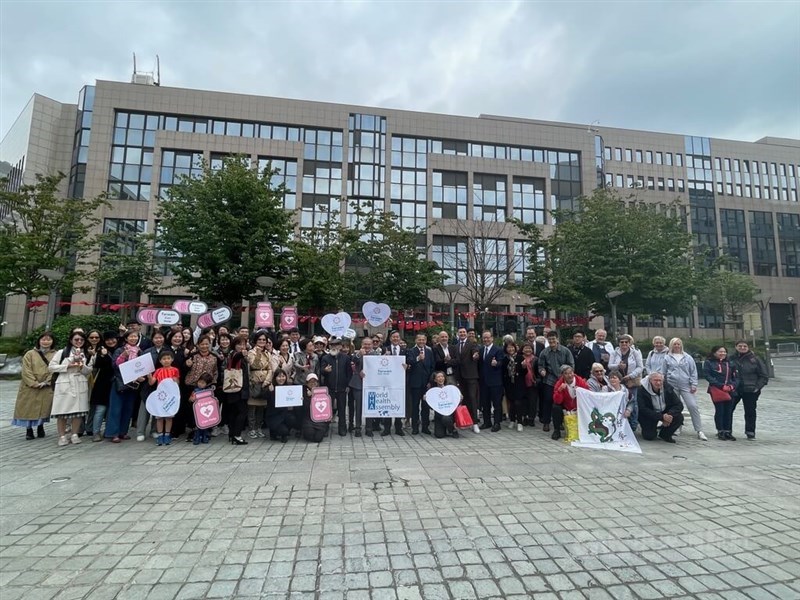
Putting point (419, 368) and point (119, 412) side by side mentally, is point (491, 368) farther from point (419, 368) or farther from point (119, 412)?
point (119, 412)

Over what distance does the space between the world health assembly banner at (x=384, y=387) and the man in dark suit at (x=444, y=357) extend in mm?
808

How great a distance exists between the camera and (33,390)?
25.2 ft

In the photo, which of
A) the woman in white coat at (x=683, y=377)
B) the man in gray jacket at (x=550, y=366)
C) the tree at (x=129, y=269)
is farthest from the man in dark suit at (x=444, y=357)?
the tree at (x=129, y=269)

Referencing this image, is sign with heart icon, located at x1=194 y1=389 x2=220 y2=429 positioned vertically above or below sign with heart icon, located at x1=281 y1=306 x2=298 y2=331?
below

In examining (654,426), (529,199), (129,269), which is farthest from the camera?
(529,199)

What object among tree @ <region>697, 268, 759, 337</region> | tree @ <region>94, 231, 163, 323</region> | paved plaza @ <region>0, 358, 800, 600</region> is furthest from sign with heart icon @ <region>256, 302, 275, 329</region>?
tree @ <region>697, 268, 759, 337</region>

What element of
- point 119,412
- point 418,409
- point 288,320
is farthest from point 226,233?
point 418,409

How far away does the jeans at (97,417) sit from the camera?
25.2 feet

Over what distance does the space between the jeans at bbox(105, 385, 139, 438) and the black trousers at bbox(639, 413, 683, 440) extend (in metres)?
9.49

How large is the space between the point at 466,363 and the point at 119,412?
656cm

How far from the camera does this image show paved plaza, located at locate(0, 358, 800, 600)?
10.3 ft

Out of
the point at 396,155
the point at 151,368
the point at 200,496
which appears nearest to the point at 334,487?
the point at 200,496

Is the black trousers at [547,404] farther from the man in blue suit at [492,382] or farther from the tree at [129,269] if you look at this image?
the tree at [129,269]

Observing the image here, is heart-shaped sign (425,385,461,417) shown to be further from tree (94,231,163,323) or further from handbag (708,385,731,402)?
tree (94,231,163,323)
